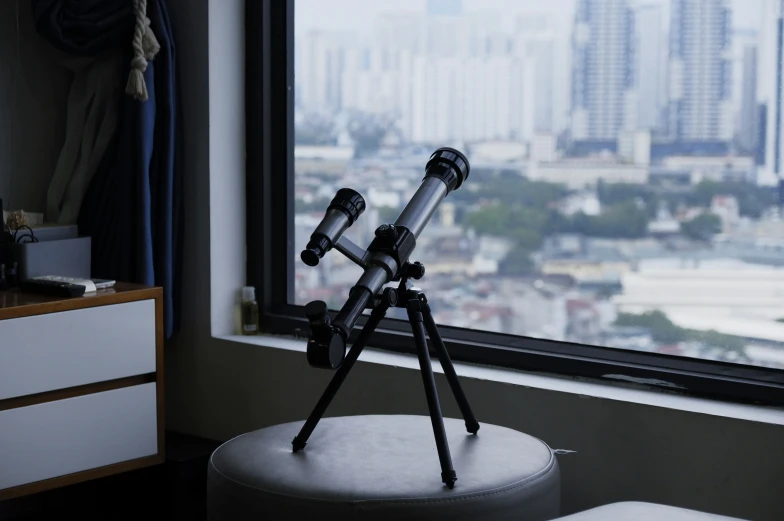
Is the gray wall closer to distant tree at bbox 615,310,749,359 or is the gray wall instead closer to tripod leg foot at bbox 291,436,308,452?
distant tree at bbox 615,310,749,359

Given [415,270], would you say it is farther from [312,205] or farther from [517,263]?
[312,205]

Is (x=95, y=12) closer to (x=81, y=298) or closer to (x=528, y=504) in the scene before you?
(x=81, y=298)

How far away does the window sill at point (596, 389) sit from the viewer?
203cm

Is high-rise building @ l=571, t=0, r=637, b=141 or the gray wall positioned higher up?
high-rise building @ l=571, t=0, r=637, b=141

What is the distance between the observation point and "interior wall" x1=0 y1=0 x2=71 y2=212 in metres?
2.89

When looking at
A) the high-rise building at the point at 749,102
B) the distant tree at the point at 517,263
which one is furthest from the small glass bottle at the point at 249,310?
the high-rise building at the point at 749,102

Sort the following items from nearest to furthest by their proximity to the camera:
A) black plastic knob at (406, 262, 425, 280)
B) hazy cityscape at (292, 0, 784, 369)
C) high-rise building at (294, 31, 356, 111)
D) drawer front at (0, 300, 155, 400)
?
black plastic knob at (406, 262, 425, 280)
hazy cityscape at (292, 0, 784, 369)
drawer front at (0, 300, 155, 400)
high-rise building at (294, 31, 356, 111)

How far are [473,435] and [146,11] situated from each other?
5.03 feet

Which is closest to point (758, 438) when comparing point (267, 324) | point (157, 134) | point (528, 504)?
point (528, 504)

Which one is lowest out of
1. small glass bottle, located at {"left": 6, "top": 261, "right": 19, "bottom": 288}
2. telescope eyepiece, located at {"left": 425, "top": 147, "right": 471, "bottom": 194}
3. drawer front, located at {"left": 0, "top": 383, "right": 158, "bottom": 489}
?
drawer front, located at {"left": 0, "top": 383, "right": 158, "bottom": 489}

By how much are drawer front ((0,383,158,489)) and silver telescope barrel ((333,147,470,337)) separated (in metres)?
0.97

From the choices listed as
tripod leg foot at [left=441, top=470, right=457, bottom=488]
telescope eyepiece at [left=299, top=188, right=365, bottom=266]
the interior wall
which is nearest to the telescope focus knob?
telescope eyepiece at [left=299, top=188, right=365, bottom=266]

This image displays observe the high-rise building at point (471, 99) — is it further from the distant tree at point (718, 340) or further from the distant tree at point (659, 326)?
the distant tree at point (718, 340)

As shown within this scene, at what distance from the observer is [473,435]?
6.63 feet
